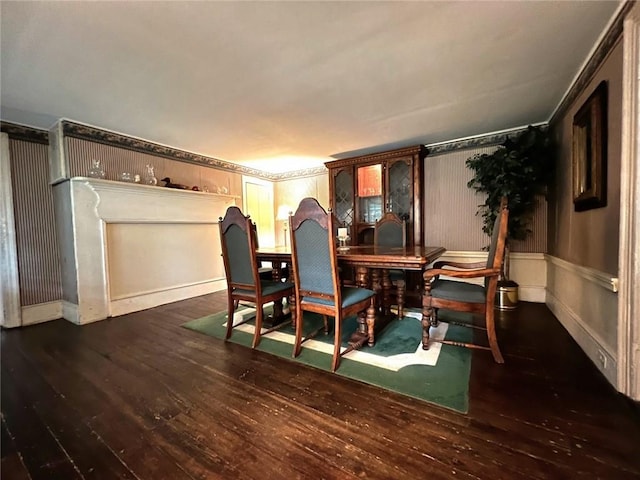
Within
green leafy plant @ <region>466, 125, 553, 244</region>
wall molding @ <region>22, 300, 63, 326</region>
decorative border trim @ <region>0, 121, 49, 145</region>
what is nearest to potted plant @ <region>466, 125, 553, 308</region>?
green leafy plant @ <region>466, 125, 553, 244</region>

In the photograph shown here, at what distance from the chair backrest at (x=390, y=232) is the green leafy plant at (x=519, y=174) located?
1.14 meters

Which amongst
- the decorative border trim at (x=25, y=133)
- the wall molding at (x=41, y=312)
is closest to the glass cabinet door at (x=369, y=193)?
the decorative border trim at (x=25, y=133)

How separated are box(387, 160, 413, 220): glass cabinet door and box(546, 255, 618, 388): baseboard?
74.2 inches

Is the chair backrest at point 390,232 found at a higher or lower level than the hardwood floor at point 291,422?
higher

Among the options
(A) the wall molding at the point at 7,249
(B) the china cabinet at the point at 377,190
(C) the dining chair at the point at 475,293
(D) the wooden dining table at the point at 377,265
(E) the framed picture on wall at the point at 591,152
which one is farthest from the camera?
(B) the china cabinet at the point at 377,190

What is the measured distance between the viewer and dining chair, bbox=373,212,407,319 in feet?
9.45

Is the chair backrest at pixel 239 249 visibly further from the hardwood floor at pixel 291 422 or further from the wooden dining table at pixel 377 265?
the hardwood floor at pixel 291 422

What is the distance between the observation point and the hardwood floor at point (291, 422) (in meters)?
1.08

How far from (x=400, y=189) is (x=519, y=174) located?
150 cm

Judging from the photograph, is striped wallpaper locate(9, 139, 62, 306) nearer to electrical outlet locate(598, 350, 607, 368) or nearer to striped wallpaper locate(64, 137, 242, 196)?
striped wallpaper locate(64, 137, 242, 196)

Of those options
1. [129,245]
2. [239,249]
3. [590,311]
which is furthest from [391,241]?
[129,245]

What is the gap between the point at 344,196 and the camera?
455 centimetres

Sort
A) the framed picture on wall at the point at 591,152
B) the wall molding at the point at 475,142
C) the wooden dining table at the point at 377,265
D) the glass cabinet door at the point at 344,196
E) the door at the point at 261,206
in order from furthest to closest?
the door at the point at 261,206 < the glass cabinet door at the point at 344,196 < the wall molding at the point at 475,142 < the wooden dining table at the point at 377,265 < the framed picture on wall at the point at 591,152

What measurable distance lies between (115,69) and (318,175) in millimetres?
3609
